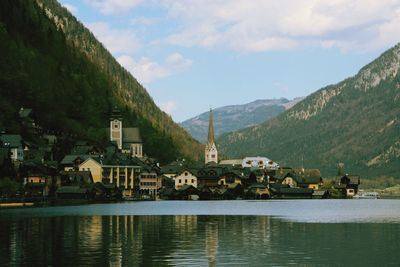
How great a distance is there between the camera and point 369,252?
55188mm

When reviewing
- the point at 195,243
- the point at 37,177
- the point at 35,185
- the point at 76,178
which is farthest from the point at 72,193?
the point at 195,243

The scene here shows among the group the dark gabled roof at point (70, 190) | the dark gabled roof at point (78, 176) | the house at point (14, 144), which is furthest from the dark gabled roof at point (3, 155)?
the dark gabled roof at point (78, 176)

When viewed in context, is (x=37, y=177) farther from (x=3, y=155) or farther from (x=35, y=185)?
(x=3, y=155)

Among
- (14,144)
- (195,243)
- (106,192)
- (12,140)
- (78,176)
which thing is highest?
(12,140)

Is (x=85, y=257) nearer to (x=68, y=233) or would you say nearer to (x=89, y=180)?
(x=68, y=233)

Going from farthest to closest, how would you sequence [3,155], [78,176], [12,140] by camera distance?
1. [78,176]
2. [12,140]
3. [3,155]

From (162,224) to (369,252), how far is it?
118ft

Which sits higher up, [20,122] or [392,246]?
[20,122]

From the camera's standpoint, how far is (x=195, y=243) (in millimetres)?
62000

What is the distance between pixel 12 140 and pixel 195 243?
12612 cm

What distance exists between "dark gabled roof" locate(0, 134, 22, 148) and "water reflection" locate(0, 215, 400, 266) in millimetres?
94712

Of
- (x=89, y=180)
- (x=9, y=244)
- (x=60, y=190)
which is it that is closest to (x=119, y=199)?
(x=89, y=180)

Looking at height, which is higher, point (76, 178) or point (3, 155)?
point (3, 155)

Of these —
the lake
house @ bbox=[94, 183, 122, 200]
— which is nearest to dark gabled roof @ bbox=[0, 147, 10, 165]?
house @ bbox=[94, 183, 122, 200]
